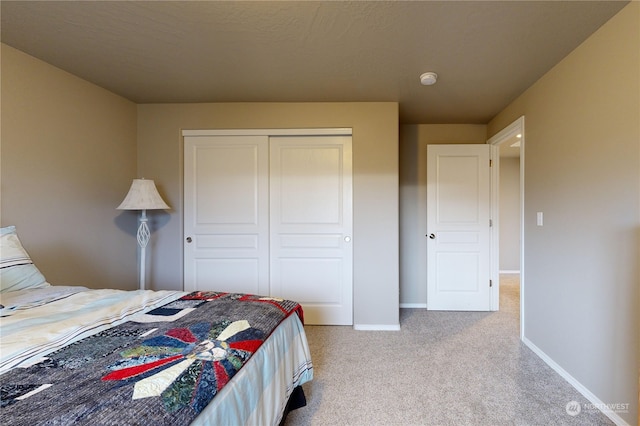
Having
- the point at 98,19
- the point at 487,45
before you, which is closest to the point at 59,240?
the point at 98,19

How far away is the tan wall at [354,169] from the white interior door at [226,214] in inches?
5.0

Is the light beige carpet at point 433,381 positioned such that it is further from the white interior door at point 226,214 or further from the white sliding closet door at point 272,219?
the white interior door at point 226,214

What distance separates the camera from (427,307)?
10.4 feet

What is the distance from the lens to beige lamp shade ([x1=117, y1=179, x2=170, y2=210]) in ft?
7.36

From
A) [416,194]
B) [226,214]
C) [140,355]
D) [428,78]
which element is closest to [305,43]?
[428,78]

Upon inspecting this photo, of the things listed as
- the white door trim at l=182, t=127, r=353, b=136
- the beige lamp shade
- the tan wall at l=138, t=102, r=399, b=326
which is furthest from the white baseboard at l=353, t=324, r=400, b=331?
the beige lamp shade

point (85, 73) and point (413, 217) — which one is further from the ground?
point (85, 73)

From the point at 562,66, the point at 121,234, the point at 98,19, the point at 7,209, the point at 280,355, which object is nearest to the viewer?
the point at 280,355

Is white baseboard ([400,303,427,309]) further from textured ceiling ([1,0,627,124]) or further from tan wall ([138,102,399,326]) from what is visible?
textured ceiling ([1,0,627,124])

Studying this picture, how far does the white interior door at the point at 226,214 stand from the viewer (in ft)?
9.00

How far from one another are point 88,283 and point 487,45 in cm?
358

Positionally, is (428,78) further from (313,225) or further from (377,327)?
(377,327)

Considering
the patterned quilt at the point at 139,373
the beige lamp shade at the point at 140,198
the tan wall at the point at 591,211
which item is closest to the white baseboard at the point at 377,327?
the tan wall at the point at 591,211

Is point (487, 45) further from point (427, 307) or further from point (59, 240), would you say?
point (59, 240)
